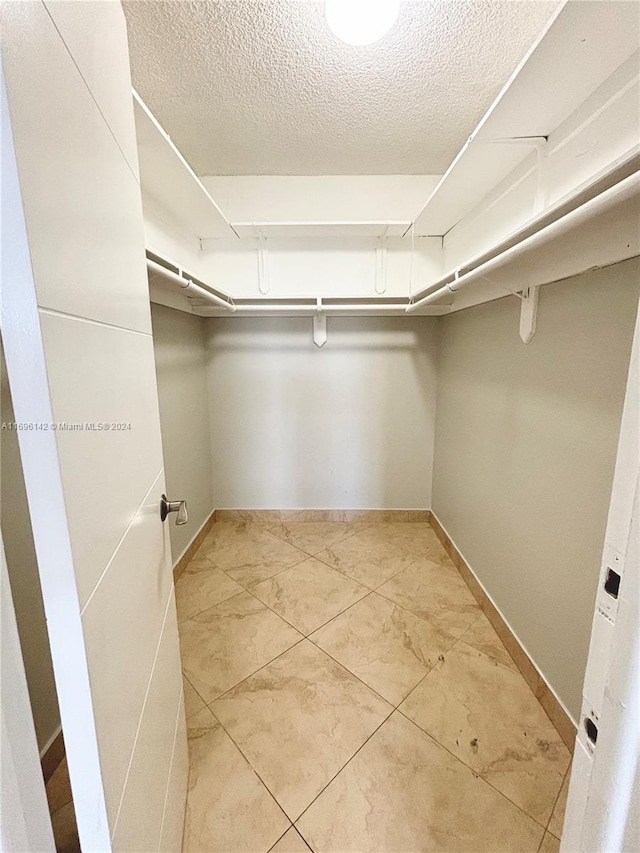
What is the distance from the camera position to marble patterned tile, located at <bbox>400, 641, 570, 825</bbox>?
1105 millimetres

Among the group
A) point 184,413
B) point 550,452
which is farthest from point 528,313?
point 184,413

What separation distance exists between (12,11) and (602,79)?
1.47 m

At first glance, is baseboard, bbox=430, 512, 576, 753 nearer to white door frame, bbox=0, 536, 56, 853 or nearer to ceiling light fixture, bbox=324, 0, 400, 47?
white door frame, bbox=0, 536, 56, 853

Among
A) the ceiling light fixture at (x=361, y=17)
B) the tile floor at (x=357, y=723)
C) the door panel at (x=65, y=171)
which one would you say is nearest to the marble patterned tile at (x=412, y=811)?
the tile floor at (x=357, y=723)

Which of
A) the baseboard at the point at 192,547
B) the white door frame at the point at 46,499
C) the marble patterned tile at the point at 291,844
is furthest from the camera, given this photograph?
the baseboard at the point at 192,547

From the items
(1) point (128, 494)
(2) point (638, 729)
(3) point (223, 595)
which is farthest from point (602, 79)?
(3) point (223, 595)

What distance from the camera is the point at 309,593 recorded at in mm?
1987

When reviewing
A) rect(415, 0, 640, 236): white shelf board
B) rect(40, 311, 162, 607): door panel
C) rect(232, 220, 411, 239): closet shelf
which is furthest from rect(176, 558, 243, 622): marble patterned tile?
rect(415, 0, 640, 236): white shelf board

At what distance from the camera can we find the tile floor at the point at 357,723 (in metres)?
1.01

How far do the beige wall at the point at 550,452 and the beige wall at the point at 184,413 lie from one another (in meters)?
1.73

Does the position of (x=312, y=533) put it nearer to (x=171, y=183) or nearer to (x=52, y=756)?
(x=52, y=756)

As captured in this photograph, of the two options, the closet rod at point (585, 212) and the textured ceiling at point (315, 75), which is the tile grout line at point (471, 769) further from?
the textured ceiling at point (315, 75)

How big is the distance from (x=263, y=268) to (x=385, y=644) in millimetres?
2318

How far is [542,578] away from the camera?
137 cm
